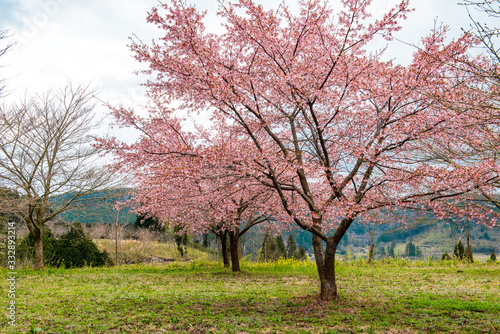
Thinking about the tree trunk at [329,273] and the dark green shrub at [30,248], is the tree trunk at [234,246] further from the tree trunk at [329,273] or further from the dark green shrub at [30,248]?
the dark green shrub at [30,248]

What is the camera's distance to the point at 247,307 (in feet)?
23.6

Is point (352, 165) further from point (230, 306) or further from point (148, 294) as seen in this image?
point (148, 294)

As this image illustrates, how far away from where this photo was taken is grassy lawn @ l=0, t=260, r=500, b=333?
5523 mm

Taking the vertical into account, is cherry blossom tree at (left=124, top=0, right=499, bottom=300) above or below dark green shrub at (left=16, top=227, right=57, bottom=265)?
above

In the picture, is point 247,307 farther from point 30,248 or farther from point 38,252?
point 30,248

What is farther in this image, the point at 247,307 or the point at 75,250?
the point at 75,250

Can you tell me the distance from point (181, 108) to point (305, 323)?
212 inches

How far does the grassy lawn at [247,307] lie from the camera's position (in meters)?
5.52

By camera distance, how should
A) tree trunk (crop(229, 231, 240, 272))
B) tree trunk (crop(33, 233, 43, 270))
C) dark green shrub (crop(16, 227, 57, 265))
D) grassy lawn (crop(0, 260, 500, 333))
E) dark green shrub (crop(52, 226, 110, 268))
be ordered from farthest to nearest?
dark green shrub (crop(52, 226, 110, 268)), dark green shrub (crop(16, 227, 57, 265)), tree trunk (crop(229, 231, 240, 272)), tree trunk (crop(33, 233, 43, 270)), grassy lawn (crop(0, 260, 500, 333))

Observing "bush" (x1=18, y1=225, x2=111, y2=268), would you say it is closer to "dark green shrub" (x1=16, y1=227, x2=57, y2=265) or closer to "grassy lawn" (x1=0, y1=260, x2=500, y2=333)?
"dark green shrub" (x1=16, y1=227, x2=57, y2=265)

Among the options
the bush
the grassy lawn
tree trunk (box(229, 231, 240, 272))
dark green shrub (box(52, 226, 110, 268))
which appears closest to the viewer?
the grassy lawn

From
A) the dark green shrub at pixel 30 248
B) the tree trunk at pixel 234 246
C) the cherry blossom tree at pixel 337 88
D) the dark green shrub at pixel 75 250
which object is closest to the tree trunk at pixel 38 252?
the dark green shrub at pixel 30 248

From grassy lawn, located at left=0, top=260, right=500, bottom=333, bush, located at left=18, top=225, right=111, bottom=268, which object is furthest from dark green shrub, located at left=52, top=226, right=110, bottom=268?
grassy lawn, located at left=0, top=260, right=500, bottom=333

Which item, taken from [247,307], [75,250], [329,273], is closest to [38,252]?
[75,250]
